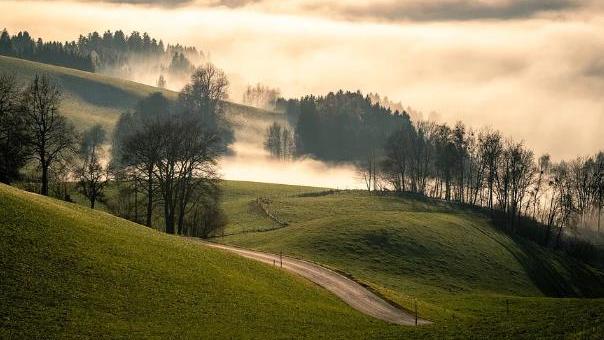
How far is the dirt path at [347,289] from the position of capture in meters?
54.8

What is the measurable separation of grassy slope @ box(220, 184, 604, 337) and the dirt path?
274cm

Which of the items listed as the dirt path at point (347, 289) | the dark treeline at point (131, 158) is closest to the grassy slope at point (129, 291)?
the dirt path at point (347, 289)

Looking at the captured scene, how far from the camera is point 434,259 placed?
91438mm

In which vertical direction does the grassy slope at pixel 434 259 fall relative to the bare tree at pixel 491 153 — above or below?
below

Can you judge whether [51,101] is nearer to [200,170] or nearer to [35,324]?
[200,170]

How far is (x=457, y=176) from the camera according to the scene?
15988cm

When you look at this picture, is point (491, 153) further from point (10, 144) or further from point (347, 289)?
point (10, 144)

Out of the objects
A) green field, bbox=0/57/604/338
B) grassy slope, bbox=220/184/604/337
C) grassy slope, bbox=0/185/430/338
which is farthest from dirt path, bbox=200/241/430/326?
grassy slope, bbox=0/185/430/338

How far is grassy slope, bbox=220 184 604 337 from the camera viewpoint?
6931 centimetres

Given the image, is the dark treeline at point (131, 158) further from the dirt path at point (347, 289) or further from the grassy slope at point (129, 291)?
the grassy slope at point (129, 291)

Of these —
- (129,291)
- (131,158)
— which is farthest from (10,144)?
(129,291)

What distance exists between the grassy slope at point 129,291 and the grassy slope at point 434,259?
58.0 feet

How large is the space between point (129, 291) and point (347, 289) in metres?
27.5

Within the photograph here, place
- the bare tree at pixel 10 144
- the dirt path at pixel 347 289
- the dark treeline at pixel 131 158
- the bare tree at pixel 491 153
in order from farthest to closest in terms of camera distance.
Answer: the bare tree at pixel 491 153 < the dark treeline at pixel 131 158 < the bare tree at pixel 10 144 < the dirt path at pixel 347 289
